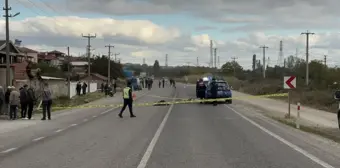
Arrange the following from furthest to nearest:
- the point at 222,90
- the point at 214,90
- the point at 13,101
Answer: the point at 222,90 → the point at 214,90 → the point at 13,101

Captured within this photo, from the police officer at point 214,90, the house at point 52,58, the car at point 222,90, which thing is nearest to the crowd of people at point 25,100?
the police officer at point 214,90

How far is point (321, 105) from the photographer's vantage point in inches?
1793

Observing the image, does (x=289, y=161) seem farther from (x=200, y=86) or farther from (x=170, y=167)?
(x=200, y=86)

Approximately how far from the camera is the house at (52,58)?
136000 mm

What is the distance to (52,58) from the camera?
14550cm

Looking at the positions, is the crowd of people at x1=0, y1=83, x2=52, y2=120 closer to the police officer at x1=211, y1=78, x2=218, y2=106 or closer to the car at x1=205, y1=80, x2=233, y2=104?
the police officer at x1=211, y1=78, x2=218, y2=106

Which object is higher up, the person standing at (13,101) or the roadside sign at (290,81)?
the roadside sign at (290,81)

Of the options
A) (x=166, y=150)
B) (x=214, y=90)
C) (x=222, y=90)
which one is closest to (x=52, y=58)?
(x=222, y=90)

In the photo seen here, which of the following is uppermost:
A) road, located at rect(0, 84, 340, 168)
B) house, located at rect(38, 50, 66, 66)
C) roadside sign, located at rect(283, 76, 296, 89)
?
house, located at rect(38, 50, 66, 66)

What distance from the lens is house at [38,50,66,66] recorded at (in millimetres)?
136000

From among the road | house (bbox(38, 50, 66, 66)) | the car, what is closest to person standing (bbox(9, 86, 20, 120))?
the road

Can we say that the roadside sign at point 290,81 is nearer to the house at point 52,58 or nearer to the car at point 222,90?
the car at point 222,90

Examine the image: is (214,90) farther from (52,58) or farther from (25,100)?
(52,58)

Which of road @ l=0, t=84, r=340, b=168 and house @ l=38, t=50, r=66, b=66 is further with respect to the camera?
house @ l=38, t=50, r=66, b=66
